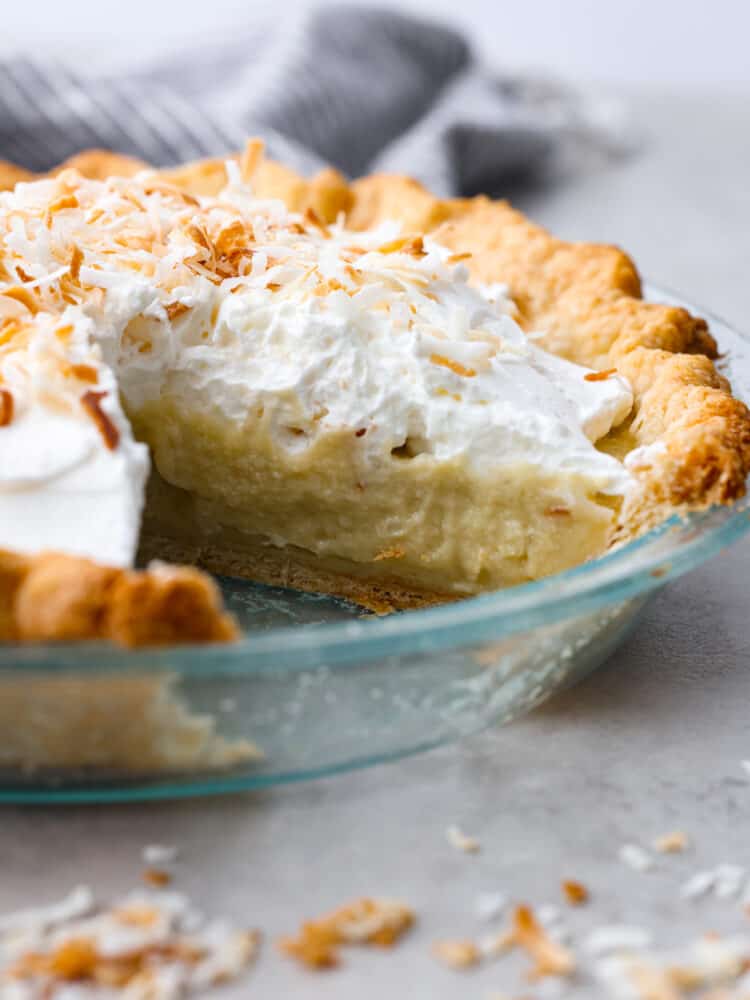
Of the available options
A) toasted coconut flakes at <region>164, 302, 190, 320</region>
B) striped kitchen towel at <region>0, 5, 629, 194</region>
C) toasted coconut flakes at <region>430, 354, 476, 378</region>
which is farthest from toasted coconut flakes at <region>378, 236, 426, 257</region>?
Result: striped kitchen towel at <region>0, 5, 629, 194</region>

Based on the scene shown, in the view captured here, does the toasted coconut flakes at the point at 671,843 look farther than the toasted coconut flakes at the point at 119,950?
Yes

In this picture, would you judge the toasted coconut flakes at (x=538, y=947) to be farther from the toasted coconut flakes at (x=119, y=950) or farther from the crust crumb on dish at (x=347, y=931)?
the toasted coconut flakes at (x=119, y=950)

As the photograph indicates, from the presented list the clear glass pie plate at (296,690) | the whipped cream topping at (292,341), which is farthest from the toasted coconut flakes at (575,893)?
the whipped cream topping at (292,341)

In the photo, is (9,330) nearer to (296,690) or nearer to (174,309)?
(174,309)

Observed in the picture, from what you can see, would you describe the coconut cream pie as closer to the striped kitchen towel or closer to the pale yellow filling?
the pale yellow filling

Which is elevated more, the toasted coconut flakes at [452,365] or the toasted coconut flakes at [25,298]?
the toasted coconut flakes at [452,365]

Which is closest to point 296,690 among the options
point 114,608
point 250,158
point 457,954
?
point 114,608
